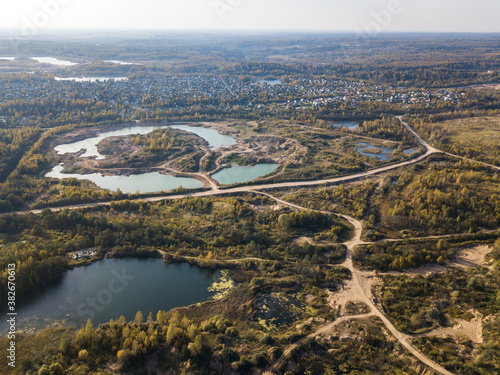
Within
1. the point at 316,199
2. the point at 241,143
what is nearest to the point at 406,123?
the point at 241,143

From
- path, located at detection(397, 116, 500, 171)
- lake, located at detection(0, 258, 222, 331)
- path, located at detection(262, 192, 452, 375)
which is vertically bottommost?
lake, located at detection(0, 258, 222, 331)

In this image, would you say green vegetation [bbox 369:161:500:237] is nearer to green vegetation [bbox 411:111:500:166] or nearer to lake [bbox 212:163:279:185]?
green vegetation [bbox 411:111:500:166]

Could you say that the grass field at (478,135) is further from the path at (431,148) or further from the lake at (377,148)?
the lake at (377,148)

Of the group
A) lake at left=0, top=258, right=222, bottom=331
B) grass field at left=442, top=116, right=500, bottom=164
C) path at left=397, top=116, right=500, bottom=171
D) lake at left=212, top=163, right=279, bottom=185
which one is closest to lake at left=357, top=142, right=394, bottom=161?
path at left=397, top=116, right=500, bottom=171

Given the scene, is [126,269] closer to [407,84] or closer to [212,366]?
[212,366]

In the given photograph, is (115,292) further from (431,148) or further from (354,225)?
(431,148)

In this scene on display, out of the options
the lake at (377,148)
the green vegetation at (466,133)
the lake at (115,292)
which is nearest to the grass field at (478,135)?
the green vegetation at (466,133)

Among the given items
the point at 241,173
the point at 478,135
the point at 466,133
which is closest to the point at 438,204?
the point at 241,173
